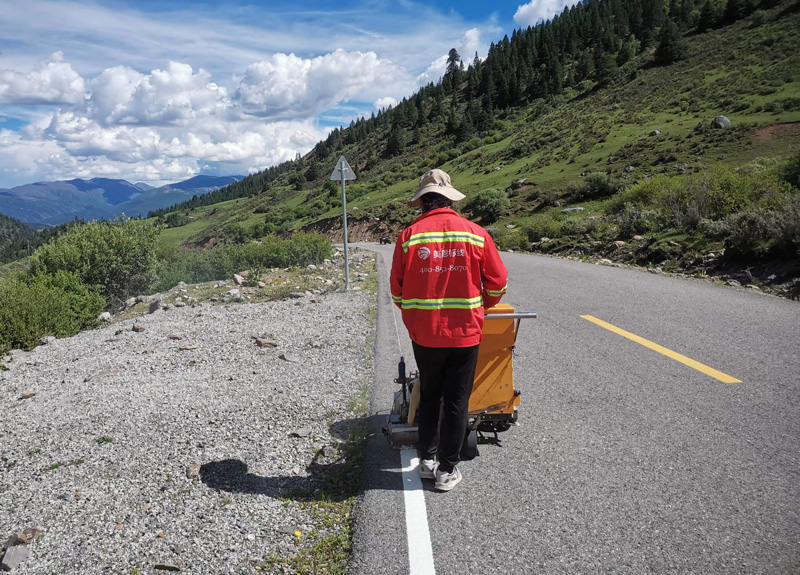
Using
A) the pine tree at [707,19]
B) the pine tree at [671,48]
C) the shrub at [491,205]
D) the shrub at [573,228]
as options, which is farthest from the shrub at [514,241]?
the pine tree at [707,19]

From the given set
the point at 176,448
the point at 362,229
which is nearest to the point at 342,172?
the point at 176,448

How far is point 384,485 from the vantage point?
3342 mm

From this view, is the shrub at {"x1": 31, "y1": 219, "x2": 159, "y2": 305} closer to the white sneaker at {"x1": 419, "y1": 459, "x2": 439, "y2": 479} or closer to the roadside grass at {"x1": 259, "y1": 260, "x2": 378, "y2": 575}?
the roadside grass at {"x1": 259, "y1": 260, "x2": 378, "y2": 575}

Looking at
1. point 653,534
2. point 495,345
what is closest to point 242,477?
point 495,345

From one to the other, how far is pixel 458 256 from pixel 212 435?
270 cm

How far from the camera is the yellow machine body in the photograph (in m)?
3.51

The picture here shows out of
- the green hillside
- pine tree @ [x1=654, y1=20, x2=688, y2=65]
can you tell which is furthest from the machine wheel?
pine tree @ [x1=654, y1=20, x2=688, y2=65]

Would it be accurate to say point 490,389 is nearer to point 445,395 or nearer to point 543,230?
point 445,395

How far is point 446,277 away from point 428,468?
134 cm

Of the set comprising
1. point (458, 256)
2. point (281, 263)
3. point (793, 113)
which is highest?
point (793, 113)

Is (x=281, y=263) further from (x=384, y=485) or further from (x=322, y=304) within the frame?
(x=384, y=485)

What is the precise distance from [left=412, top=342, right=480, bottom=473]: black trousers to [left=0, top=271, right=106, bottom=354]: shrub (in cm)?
833

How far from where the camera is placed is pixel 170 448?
154 inches

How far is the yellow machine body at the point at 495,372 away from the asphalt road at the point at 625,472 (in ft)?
1.26
